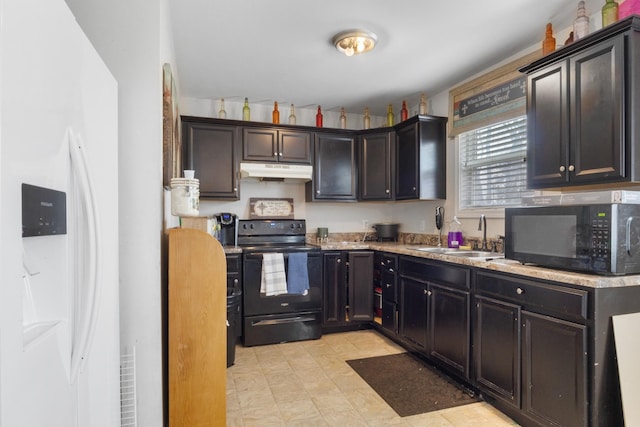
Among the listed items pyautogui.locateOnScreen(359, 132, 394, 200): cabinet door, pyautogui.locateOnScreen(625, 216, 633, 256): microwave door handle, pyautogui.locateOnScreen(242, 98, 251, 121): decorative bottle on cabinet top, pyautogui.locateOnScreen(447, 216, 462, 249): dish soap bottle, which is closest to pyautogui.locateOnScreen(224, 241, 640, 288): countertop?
pyautogui.locateOnScreen(625, 216, 633, 256): microwave door handle

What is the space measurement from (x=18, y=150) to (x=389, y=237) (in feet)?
13.1

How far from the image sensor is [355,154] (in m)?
4.22

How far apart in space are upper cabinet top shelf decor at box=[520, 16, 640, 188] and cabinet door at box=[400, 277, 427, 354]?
1.25 m

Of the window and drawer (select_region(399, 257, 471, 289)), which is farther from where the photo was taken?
the window

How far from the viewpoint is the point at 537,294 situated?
6.45ft

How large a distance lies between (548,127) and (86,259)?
8.27 ft

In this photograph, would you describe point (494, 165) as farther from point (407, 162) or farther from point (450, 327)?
point (450, 327)

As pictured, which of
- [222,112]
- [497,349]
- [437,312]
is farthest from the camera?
[222,112]

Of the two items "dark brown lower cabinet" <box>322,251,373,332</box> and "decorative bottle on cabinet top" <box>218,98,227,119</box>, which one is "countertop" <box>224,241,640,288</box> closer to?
"dark brown lower cabinet" <box>322,251,373,332</box>

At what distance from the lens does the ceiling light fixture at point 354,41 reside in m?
2.57

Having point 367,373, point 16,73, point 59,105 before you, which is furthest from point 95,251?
point 367,373

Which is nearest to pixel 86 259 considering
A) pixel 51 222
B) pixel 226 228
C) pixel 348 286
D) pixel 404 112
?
pixel 51 222

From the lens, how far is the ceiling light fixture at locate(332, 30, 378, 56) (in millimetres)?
2566

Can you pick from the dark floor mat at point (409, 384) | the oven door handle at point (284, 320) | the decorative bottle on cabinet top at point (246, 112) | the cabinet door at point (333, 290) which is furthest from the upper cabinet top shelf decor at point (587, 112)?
the decorative bottle on cabinet top at point (246, 112)
